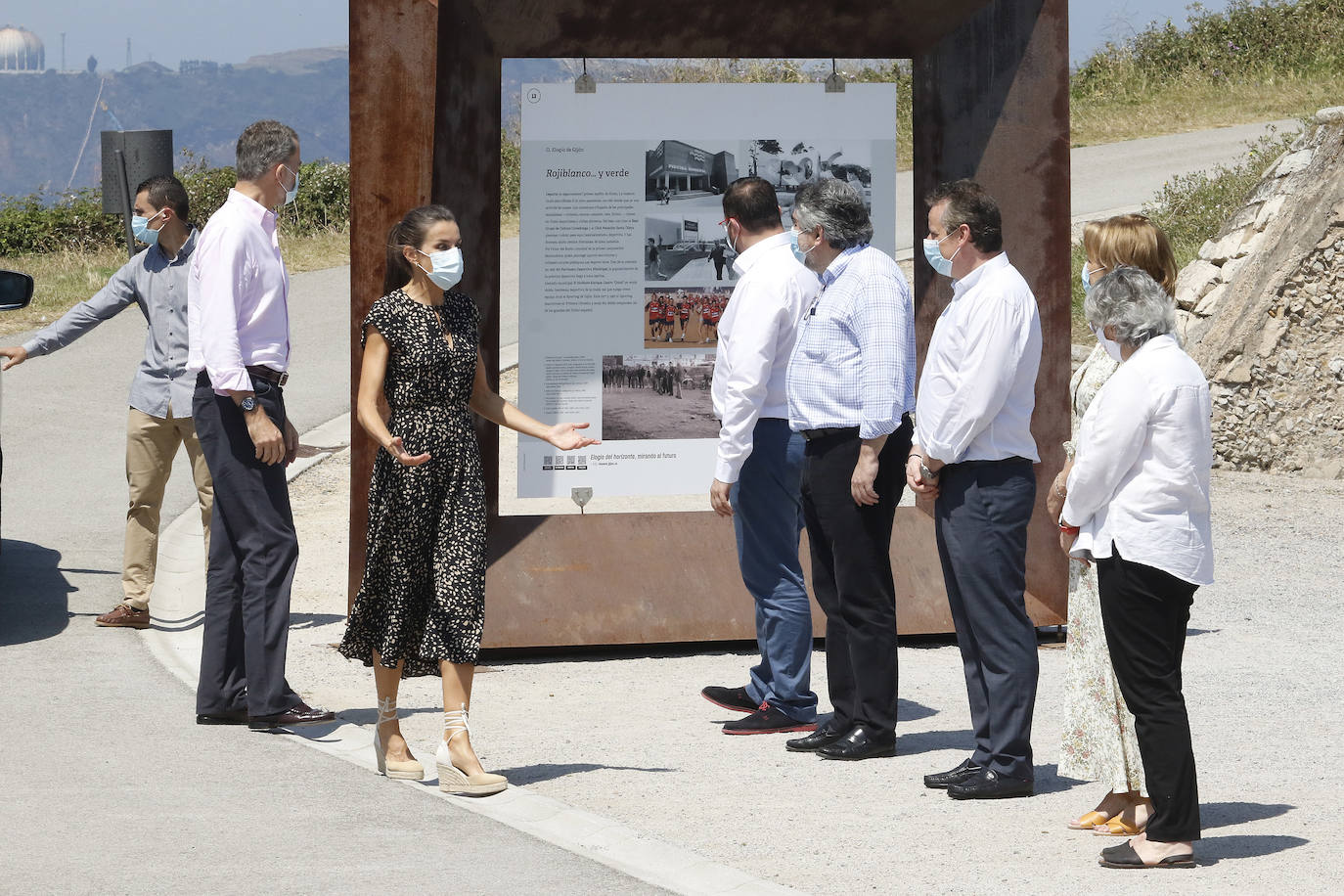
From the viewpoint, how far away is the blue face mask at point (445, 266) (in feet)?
16.2

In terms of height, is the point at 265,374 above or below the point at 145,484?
above

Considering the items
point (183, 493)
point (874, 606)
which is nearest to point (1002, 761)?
point (874, 606)

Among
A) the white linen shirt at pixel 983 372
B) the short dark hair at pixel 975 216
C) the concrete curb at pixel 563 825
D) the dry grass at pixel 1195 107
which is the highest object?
the dry grass at pixel 1195 107

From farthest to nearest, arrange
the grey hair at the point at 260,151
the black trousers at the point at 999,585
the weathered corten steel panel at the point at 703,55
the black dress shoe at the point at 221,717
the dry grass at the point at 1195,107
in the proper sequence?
1. the dry grass at the point at 1195,107
2. the weathered corten steel panel at the point at 703,55
3. the black dress shoe at the point at 221,717
4. the grey hair at the point at 260,151
5. the black trousers at the point at 999,585

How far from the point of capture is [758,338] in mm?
5461

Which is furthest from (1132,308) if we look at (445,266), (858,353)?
(445,266)

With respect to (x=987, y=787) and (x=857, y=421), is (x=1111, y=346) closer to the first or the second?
(x=857, y=421)

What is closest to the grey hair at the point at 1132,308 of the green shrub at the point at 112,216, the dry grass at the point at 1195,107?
the green shrub at the point at 112,216

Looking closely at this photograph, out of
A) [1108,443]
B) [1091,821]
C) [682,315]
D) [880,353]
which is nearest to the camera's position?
[1108,443]

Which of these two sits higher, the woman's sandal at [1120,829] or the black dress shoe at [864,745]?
the black dress shoe at [864,745]

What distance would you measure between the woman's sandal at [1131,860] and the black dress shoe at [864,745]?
1199mm

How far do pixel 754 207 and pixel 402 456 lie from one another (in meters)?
1.60

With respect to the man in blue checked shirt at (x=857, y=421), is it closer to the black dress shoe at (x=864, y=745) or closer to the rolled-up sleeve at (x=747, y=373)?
the black dress shoe at (x=864, y=745)

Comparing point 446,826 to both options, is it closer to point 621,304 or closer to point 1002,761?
point 1002,761
